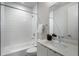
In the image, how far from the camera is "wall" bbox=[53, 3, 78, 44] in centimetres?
107

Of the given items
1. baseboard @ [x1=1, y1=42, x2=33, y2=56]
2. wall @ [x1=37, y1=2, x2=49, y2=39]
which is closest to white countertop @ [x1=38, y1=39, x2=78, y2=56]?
wall @ [x1=37, y1=2, x2=49, y2=39]

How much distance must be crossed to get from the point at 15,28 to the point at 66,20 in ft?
6.65

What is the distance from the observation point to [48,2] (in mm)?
1767

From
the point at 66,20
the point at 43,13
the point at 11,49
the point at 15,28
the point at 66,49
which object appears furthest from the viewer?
the point at 15,28

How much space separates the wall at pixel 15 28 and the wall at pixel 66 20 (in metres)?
→ 1.39

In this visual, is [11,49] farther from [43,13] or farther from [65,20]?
[65,20]

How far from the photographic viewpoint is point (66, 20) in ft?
4.08

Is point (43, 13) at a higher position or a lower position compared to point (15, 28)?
higher

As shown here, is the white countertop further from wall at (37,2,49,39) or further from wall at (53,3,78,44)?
wall at (37,2,49,39)

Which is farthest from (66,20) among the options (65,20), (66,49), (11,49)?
(11,49)

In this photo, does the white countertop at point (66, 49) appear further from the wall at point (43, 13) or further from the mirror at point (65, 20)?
the wall at point (43, 13)

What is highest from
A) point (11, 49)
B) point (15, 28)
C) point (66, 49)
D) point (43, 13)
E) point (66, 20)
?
point (43, 13)

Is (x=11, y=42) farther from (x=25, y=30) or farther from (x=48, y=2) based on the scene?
(x=48, y=2)

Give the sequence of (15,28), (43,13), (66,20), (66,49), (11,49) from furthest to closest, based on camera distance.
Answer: (15,28) < (11,49) < (43,13) < (66,20) < (66,49)
